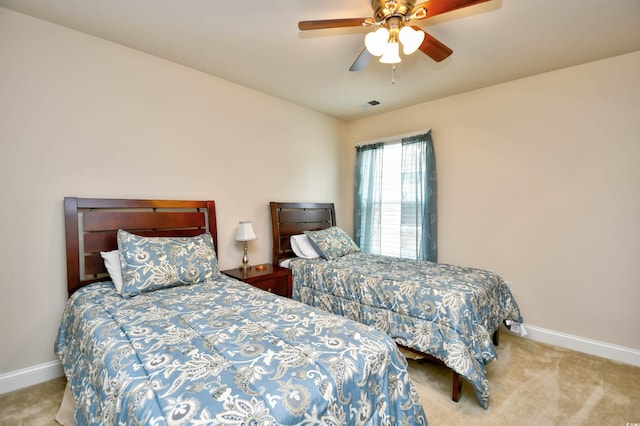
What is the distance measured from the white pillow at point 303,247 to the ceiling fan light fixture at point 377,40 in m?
2.15

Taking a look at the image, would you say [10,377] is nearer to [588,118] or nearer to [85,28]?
[85,28]

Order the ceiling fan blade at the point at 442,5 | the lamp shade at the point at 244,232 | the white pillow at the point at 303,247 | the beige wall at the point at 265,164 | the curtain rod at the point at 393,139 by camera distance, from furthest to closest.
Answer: the curtain rod at the point at 393,139
the white pillow at the point at 303,247
the lamp shade at the point at 244,232
the beige wall at the point at 265,164
the ceiling fan blade at the point at 442,5

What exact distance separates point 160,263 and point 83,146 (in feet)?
3.63

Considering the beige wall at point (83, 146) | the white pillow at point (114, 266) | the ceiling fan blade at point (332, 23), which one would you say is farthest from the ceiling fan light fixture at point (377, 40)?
the white pillow at point (114, 266)

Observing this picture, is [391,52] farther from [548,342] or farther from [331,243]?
[548,342]

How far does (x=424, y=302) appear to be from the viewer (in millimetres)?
2104

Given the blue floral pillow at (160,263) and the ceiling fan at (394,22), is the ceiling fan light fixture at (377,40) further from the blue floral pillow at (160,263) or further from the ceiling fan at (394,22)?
the blue floral pillow at (160,263)

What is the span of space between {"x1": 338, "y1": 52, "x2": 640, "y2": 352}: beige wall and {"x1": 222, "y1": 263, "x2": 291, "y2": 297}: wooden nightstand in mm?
1886

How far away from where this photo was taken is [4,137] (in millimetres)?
1928

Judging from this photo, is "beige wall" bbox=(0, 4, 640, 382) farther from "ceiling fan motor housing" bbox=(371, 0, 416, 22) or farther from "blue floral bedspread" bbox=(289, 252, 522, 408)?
"ceiling fan motor housing" bbox=(371, 0, 416, 22)

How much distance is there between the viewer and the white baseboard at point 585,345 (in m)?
2.43

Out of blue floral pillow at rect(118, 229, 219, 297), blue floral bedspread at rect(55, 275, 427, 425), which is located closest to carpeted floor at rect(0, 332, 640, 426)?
blue floral bedspread at rect(55, 275, 427, 425)

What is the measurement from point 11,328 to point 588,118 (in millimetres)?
4880

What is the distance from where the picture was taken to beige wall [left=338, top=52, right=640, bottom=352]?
2479 mm
